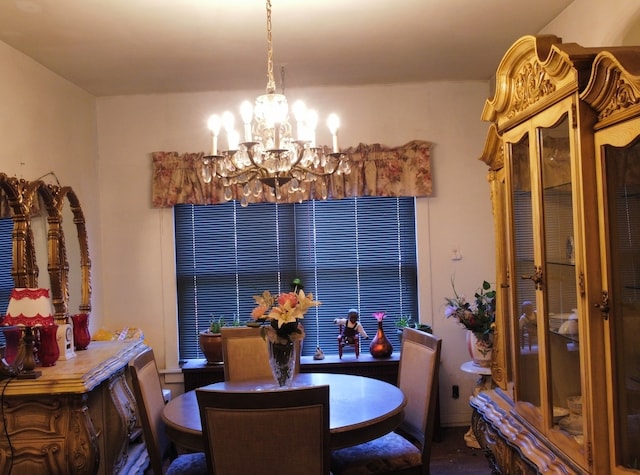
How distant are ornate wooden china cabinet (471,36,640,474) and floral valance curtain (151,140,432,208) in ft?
6.05

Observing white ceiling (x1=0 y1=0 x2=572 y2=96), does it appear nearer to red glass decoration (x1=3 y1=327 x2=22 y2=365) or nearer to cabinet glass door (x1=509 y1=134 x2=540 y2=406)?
cabinet glass door (x1=509 y1=134 x2=540 y2=406)

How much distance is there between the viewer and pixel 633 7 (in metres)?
2.62

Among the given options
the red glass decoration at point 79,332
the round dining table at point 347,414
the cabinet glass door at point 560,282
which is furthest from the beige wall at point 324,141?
the cabinet glass door at point 560,282

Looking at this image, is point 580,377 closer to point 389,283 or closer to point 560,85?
point 560,85

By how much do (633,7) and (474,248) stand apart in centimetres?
221

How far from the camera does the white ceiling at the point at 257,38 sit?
2.97 m

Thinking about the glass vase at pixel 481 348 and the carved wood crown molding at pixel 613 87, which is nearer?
the carved wood crown molding at pixel 613 87

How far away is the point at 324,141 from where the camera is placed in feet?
14.6

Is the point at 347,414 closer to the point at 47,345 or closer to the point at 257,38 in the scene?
the point at 47,345

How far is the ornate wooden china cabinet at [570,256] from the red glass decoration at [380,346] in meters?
1.73

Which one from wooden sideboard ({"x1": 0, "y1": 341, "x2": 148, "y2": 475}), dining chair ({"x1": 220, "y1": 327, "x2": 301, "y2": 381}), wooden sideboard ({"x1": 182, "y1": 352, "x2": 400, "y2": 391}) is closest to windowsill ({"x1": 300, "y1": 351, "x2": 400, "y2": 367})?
wooden sideboard ({"x1": 182, "y1": 352, "x2": 400, "y2": 391})

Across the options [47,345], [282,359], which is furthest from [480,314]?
[47,345]

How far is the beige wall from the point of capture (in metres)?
4.50

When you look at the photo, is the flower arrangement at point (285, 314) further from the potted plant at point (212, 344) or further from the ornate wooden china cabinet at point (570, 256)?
the potted plant at point (212, 344)
